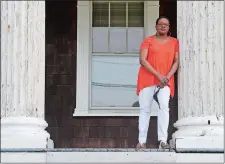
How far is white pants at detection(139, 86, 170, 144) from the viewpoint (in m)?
10.2

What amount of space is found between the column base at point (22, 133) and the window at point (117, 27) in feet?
14.0

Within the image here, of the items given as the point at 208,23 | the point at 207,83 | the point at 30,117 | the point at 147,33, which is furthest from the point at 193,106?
the point at 147,33

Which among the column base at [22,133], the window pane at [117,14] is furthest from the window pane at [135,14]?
the column base at [22,133]

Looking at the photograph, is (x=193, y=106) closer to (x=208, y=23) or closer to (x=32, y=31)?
(x=208, y=23)

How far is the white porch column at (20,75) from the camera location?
1020 centimetres

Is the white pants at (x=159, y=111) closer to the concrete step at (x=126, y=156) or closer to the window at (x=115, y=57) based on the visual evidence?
the concrete step at (x=126, y=156)

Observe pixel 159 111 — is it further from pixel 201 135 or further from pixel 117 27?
pixel 117 27

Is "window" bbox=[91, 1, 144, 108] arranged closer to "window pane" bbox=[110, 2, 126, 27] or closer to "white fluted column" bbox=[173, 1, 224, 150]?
"window pane" bbox=[110, 2, 126, 27]

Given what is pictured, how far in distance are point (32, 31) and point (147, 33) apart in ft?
13.7

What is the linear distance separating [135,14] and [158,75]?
14.4 ft

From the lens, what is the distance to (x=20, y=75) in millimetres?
10258

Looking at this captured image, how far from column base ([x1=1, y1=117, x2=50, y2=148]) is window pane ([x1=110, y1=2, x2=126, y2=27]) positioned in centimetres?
451

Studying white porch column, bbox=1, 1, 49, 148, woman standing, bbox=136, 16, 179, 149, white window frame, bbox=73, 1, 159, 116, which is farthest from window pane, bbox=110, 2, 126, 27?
white porch column, bbox=1, 1, 49, 148

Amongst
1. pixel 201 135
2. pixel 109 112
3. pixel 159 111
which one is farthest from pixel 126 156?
pixel 109 112
